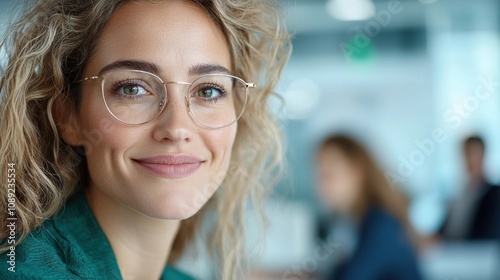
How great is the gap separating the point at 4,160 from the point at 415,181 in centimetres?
541

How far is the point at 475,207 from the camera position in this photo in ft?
14.1

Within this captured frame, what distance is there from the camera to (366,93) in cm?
635

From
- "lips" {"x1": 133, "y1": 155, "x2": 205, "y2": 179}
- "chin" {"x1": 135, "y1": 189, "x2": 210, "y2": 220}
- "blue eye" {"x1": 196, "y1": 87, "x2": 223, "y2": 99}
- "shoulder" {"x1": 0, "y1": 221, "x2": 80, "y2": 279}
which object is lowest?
"shoulder" {"x1": 0, "y1": 221, "x2": 80, "y2": 279}

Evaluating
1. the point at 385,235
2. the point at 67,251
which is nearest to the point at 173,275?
the point at 67,251

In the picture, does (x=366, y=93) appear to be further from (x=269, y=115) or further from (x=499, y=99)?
(x=269, y=115)

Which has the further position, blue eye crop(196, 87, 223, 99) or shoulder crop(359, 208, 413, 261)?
shoulder crop(359, 208, 413, 261)

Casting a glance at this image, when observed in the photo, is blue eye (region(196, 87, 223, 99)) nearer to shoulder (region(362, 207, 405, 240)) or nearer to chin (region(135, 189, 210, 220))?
chin (region(135, 189, 210, 220))

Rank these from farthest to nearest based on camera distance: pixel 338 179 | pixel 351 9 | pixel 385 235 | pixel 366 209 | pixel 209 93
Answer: pixel 351 9, pixel 338 179, pixel 366 209, pixel 385 235, pixel 209 93

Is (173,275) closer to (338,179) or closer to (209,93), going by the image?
(209,93)

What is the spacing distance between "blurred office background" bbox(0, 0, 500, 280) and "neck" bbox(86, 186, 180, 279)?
462 centimetres

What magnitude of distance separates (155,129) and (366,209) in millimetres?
1873

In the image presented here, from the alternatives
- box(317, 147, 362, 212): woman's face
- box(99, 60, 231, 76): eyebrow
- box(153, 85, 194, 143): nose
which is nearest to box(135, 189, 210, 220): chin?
box(153, 85, 194, 143): nose

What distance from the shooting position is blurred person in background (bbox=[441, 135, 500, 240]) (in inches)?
164

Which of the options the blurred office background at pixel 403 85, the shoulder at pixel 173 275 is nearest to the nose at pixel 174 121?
the shoulder at pixel 173 275
